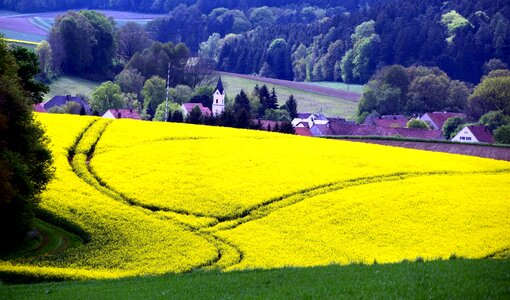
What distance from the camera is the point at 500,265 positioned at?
20.5 m

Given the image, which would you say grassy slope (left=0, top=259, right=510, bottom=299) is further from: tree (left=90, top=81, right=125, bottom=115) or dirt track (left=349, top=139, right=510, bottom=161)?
tree (left=90, top=81, right=125, bottom=115)

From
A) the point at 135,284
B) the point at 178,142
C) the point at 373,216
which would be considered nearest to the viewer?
the point at 135,284

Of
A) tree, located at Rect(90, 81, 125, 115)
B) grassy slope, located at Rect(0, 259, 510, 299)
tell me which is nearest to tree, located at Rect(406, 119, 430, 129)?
tree, located at Rect(90, 81, 125, 115)

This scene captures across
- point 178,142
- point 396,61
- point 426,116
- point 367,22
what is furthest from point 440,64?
point 178,142

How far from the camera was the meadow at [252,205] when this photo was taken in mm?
29438

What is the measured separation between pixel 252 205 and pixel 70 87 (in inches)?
3694

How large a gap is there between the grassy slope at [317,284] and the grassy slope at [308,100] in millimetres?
106593

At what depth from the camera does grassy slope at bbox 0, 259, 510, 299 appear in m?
17.5

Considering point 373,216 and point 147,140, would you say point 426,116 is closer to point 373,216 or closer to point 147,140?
point 147,140

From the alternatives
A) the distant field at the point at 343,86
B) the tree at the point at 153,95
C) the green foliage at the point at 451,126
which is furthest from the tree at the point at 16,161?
the distant field at the point at 343,86

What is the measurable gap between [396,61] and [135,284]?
145m

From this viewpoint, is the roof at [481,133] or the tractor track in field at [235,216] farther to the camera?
the roof at [481,133]

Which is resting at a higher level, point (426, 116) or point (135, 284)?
point (135, 284)

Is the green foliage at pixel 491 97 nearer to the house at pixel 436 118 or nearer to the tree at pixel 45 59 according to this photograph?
the house at pixel 436 118
